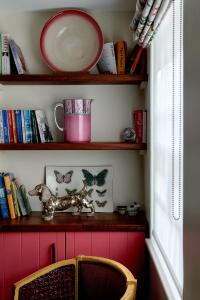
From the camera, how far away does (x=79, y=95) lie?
2.66m

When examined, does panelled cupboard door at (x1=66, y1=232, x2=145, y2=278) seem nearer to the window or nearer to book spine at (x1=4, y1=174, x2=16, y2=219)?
the window

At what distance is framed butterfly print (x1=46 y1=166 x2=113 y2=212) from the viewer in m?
2.64

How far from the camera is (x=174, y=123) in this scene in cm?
160

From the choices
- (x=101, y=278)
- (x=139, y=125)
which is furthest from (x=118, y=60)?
(x=101, y=278)

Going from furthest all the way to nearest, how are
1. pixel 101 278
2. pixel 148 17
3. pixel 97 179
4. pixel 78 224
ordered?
pixel 97 179 < pixel 78 224 < pixel 101 278 < pixel 148 17

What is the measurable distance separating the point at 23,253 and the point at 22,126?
87cm

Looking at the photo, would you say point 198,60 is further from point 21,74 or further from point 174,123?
point 21,74

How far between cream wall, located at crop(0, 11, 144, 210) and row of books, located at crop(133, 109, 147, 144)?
120 millimetres

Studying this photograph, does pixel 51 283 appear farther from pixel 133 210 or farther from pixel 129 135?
pixel 129 135

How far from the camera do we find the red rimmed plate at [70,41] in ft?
8.14

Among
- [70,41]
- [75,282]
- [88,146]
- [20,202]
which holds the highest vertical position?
[70,41]

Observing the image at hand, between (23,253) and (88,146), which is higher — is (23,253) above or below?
below

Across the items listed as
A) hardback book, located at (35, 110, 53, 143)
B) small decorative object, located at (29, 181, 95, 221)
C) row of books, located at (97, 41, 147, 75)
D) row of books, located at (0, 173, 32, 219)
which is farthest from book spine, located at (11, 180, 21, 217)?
row of books, located at (97, 41, 147, 75)

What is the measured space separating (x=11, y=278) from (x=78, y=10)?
6.15 feet
